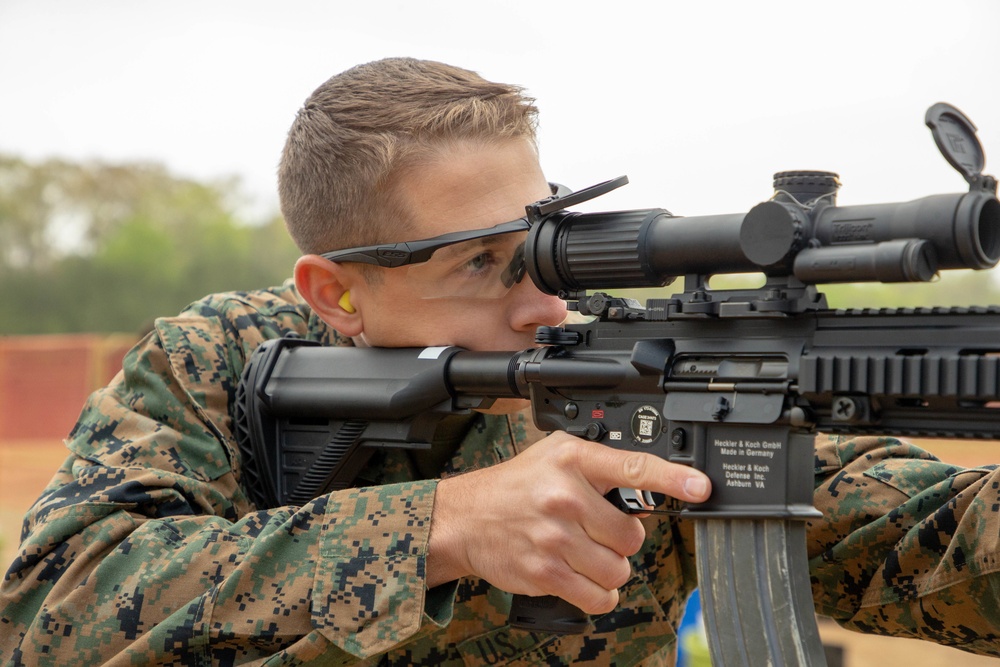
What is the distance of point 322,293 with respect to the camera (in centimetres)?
281

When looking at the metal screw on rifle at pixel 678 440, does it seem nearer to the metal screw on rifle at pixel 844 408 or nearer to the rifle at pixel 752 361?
the rifle at pixel 752 361

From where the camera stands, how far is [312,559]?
7.54 feet

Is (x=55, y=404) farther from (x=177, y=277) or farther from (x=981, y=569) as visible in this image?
(x=981, y=569)

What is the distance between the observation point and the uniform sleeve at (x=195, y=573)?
223cm

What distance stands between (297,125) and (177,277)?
25.4 meters

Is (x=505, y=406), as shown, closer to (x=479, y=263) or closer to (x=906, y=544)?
(x=479, y=263)

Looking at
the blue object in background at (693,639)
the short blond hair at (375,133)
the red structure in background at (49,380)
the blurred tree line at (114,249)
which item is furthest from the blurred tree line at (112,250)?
the short blond hair at (375,133)

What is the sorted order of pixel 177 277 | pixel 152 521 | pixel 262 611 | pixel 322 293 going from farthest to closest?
1. pixel 177 277
2. pixel 322 293
3. pixel 152 521
4. pixel 262 611

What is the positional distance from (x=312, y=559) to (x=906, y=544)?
51.4 inches

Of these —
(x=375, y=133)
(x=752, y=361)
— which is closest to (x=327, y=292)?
(x=375, y=133)

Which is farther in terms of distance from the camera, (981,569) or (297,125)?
(297,125)

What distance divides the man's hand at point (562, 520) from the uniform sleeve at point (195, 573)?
15 cm

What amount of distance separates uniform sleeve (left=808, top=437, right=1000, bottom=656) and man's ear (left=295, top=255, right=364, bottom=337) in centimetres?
125

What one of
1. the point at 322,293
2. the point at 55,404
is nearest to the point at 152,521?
the point at 322,293
